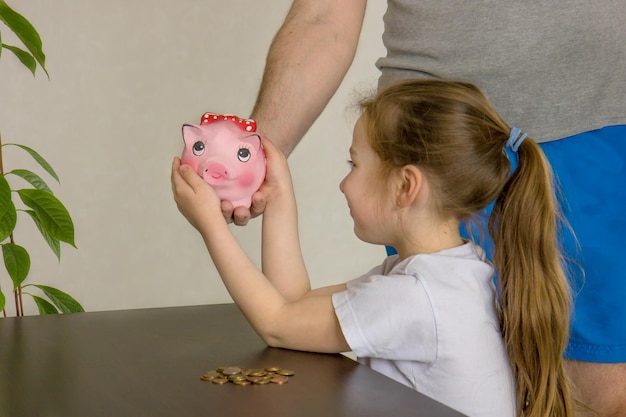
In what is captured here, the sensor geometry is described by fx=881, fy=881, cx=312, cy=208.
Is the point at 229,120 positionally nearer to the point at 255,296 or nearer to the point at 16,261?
the point at 255,296

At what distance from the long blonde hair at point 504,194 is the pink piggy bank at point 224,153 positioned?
0.59ft

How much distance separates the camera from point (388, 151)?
4.00 feet

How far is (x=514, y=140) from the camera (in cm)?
119

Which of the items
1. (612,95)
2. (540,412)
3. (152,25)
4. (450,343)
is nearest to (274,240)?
(450,343)

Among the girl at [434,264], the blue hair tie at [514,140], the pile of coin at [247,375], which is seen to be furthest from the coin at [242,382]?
the blue hair tie at [514,140]

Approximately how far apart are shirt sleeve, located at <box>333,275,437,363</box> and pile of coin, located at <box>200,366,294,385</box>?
0.16 metres

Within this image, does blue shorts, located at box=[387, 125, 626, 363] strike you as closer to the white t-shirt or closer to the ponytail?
the ponytail

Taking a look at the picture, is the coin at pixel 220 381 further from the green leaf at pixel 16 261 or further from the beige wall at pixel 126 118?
the beige wall at pixel 126 118

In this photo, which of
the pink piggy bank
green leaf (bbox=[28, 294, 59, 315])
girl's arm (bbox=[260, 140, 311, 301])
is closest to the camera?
the pink piggy bank

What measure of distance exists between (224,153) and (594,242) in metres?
0.60

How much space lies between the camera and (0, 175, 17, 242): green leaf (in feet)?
5.12

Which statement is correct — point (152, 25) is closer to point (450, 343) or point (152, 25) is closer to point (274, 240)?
point (274, 240)

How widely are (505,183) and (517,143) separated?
0.20 ft

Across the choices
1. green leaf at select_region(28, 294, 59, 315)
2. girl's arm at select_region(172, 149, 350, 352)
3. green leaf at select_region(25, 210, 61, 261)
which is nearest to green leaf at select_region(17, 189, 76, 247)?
green leaf at select_region(25, 210, 61, 261)
